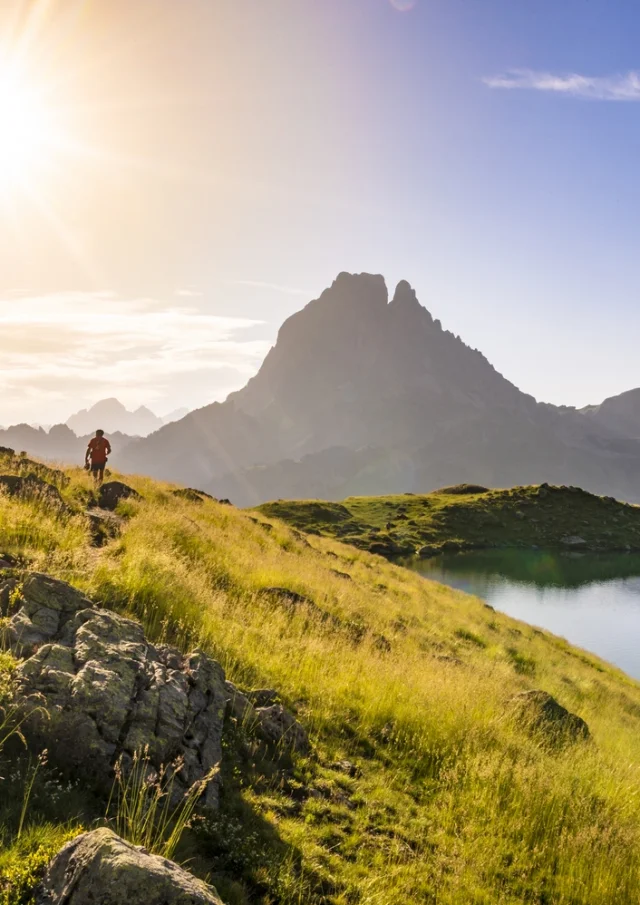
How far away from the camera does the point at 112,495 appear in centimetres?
1919

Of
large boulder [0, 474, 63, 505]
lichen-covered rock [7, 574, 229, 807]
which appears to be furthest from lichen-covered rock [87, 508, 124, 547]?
lichen-covered rock [7, 574, 229, 807]

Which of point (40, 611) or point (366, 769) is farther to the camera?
point (366, 769)

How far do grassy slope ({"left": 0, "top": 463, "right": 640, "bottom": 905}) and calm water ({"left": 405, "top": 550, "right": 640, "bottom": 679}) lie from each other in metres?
24.2

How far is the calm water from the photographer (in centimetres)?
3819

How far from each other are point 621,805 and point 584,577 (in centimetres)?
5652

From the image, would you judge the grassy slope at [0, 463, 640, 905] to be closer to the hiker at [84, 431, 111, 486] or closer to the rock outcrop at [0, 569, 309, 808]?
the rock outcrop at [0, 569, 309, 808]

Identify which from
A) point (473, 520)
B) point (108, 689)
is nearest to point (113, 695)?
point (108, 689)

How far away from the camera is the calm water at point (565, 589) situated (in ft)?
125

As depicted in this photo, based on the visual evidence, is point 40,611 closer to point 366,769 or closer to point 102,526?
point 366,769

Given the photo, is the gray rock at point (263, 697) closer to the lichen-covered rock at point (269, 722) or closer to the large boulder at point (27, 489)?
the lichen-covered rock at point (269, 722)

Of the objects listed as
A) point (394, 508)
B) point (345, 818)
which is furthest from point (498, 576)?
point (345, 818)

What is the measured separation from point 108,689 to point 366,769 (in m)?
3.84

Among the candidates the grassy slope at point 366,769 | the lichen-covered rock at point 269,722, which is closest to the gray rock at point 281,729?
the lichen-covered rock at point 269,722

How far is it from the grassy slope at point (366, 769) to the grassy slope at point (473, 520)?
54.8 meters
